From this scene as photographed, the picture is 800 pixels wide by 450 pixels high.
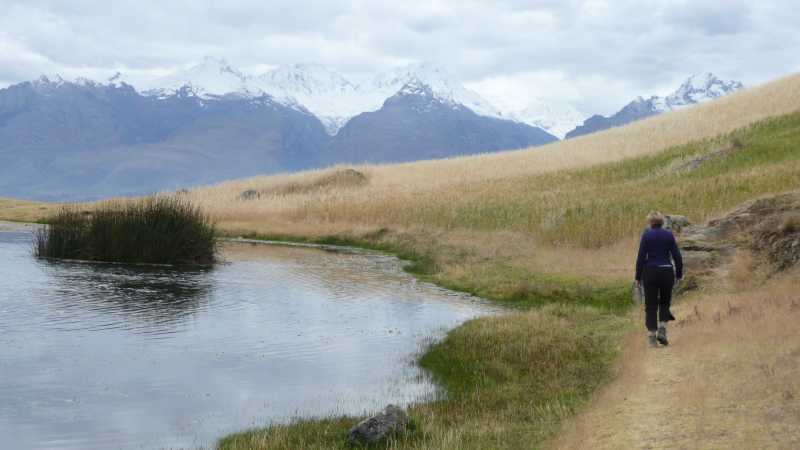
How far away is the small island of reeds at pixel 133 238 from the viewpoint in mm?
34875

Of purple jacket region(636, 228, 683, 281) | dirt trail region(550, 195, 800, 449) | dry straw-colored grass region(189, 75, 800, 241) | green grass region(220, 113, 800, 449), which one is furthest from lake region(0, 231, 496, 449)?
dry straw-colored grass region(189, 75, 800, 241)

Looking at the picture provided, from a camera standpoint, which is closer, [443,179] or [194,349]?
[194,349]

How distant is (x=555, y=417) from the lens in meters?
13.5

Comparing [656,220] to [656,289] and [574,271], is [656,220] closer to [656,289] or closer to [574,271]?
[656,289]

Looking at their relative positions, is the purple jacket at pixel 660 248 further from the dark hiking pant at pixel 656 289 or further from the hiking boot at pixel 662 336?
the hiking boot at pixel 662 336

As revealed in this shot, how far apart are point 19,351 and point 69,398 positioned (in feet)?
13.1

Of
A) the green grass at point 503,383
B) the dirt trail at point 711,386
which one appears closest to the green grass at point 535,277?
the green grass at point 503,383

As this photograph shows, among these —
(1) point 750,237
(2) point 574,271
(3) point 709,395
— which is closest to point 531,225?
(2) point 574,271

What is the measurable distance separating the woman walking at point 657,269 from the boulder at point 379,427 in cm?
608

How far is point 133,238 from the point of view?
1373 inches

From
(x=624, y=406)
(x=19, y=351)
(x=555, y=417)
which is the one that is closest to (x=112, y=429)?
(x=19, y=351)

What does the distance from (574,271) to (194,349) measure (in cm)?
1637

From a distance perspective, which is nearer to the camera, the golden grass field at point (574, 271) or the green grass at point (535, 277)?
the golden grass field at point (574, 271)

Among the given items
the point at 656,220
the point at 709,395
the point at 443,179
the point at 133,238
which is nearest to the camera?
the point at 709,395
